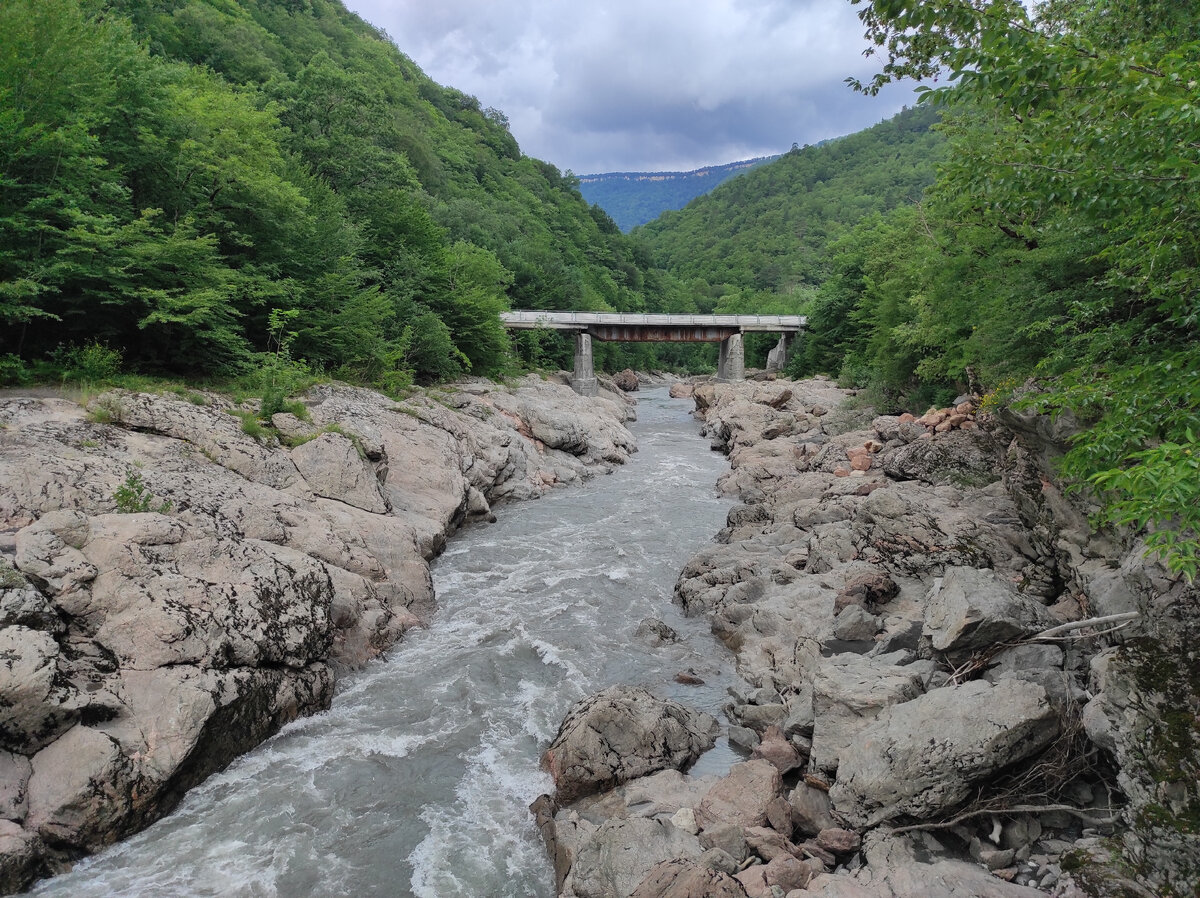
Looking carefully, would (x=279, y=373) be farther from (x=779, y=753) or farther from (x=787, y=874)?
(x=787, y=874)

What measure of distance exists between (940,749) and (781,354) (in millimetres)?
56363

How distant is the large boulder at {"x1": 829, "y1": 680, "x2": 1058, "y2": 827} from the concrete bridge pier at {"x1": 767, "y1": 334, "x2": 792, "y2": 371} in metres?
54.1

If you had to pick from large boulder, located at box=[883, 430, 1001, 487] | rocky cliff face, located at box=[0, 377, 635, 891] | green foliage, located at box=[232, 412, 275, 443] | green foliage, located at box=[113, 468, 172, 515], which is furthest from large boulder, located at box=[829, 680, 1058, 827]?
green foliage, located at box=[232, 412, 275, 443]

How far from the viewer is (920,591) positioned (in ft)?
36.6

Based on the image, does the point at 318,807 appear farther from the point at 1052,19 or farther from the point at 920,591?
the point at 1052,19

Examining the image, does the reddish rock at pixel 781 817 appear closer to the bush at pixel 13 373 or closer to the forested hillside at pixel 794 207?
the bush at pixel 13 373

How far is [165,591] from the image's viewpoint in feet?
27.8

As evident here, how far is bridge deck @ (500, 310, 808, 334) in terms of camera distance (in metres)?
46.5

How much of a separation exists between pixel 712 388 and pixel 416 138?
4865 centimetres

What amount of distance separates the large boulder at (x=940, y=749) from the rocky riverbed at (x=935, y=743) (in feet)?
0.06

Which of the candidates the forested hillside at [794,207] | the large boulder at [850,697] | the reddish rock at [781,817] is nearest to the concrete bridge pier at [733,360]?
the large boulder at [850,697]

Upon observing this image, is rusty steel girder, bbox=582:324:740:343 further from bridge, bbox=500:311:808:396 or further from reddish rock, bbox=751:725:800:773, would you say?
reddish rock, bbox=751:725:800:773

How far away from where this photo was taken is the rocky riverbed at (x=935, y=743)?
5.39 m

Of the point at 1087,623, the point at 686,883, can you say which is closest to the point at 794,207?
the point at 1087,623
